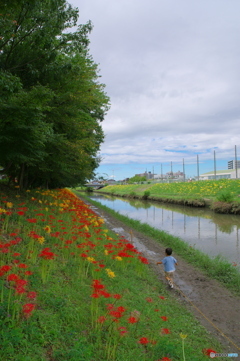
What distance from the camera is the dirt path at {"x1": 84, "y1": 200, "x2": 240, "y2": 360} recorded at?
13.0 ft

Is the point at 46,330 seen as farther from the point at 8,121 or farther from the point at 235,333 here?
the point at 8,121

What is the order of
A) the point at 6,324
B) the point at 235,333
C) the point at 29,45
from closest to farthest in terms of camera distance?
the point at 6,324
the point at 235,333
the point at 29,45

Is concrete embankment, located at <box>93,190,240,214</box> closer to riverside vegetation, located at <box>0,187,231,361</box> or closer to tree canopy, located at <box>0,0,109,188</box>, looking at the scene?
tree canopy, located at <box>0,0,109,188</box>

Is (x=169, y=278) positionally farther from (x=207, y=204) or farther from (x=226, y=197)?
(x=207, y=204)

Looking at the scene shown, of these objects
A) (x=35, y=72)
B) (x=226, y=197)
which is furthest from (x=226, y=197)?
(x=35, y=72)

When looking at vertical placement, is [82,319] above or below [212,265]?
above

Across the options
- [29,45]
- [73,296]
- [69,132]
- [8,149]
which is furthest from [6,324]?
[69,132]

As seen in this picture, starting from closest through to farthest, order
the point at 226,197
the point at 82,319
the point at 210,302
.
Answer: the point at 82,319 → the point at 210,302 → the point at 226,197

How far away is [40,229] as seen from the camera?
6461 millimetres

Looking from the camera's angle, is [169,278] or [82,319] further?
[169,278]

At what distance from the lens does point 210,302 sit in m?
5.17

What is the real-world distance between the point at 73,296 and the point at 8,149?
15.7 ft

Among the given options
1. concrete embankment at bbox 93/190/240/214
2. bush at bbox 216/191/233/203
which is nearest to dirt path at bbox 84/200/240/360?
concrete embankment at bbox 93/190/240/214

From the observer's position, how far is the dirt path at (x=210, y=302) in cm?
397
